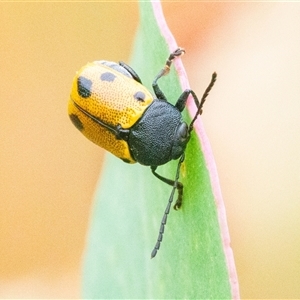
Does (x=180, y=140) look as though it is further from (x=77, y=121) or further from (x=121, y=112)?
(x=77, y=121)

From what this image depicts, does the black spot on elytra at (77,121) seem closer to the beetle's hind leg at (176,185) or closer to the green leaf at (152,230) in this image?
the green leaf at (152,230)

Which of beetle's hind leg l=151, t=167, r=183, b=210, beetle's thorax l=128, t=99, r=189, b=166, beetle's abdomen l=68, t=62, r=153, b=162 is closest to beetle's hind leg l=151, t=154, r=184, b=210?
beetle's hind leg l=151, t=167, r=183, b=210

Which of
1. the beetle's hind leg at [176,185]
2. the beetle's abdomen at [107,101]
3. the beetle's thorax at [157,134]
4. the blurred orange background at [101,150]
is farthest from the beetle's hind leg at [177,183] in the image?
the blurred orange background at [101,150]

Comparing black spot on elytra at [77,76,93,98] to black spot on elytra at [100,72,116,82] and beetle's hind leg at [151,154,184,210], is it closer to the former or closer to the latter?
black spot on elytra at [100,72,116,82]

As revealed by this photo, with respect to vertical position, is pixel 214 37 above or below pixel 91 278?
above

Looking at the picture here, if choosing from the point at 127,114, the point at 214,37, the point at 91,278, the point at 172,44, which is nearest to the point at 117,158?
the point at 127,114

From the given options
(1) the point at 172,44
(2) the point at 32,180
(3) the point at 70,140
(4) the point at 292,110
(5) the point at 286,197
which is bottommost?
(2) the point at 32,180

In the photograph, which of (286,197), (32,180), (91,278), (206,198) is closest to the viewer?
(206,198)

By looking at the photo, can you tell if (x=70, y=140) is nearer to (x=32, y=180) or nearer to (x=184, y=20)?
(x=32, y=180)
